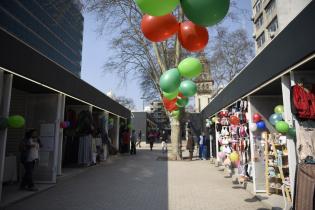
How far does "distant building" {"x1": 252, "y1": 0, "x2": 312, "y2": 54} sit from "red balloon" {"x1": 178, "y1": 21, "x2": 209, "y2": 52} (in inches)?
1018

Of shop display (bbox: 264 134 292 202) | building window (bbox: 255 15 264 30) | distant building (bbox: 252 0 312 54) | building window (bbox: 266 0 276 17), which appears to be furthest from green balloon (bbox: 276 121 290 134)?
building window (bbox: 255 15 264 30)

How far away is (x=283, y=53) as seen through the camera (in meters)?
4.52

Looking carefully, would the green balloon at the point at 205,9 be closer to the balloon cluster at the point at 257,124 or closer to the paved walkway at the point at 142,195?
the paved walkway at the point at 142,195

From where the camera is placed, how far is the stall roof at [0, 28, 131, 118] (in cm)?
533

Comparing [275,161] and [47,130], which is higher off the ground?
[47,130]

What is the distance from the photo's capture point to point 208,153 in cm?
1662

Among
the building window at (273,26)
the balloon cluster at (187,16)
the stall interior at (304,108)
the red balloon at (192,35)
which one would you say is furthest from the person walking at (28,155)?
the building window at (273,26)

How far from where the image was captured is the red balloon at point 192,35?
392 centimetres

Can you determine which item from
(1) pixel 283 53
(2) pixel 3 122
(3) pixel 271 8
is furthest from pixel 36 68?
(3) pixel 271 8

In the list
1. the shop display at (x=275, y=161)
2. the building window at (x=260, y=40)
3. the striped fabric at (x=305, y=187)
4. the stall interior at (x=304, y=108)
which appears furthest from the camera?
the building window at (x=260, y=40)

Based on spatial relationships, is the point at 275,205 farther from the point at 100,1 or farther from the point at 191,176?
the point at 100,1

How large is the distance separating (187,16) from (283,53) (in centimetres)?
208

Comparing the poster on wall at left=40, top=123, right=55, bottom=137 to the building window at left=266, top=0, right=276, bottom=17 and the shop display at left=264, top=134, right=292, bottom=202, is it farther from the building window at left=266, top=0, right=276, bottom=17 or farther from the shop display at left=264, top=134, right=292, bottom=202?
the building window at left=266, top=0, right=276, bottom=17

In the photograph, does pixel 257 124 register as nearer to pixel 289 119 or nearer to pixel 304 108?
pixel 289 119
